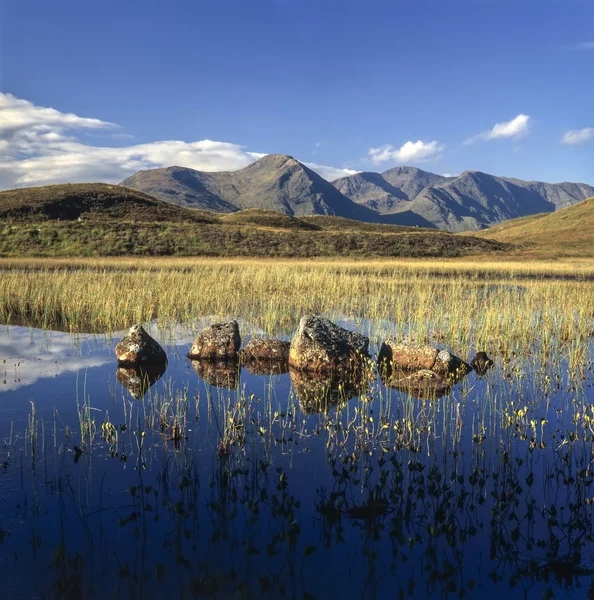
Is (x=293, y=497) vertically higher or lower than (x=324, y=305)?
lower

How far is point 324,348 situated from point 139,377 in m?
3.55

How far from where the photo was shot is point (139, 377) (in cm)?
1012

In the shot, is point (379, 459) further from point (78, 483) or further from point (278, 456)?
point (78, 483)

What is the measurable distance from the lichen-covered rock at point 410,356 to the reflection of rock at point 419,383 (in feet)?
0.81

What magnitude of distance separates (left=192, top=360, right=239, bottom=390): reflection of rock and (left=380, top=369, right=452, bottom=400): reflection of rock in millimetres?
2777

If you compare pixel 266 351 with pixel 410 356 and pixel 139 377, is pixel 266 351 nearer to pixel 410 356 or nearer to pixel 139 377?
pixel 139 377

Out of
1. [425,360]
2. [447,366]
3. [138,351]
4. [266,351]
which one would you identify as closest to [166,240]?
[266,351]

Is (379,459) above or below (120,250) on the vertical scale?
below

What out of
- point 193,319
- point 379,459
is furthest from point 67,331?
point 379,459

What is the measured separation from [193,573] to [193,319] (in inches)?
491

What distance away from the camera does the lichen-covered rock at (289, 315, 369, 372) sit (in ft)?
35.7

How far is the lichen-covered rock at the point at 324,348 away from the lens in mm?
10891

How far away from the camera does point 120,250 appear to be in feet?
153

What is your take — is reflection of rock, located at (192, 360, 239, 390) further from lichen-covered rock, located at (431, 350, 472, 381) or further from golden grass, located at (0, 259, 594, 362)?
lichen-covered rock, located at (431, 350, 472, 381)
